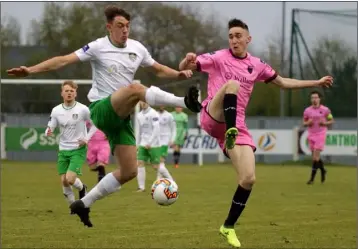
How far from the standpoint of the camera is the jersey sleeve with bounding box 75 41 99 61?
9.70m

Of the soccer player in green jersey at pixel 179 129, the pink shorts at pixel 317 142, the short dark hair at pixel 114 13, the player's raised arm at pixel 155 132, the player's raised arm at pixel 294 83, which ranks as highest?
the short dark hair at pixel 114 13

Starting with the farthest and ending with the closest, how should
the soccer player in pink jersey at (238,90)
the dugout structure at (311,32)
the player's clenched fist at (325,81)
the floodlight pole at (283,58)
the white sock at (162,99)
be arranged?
the floodlight pole at (283,58) → the dugout structure at (311,32) → the player's clenched fist at (325,81) → the soccer player in pink jersey at (238,90) → the white sock at (162,99)

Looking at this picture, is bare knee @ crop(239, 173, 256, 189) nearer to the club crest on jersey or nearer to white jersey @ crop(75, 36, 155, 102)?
white jersey @ crop(75, 36, 155, 102)

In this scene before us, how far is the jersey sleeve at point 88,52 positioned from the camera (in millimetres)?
9703

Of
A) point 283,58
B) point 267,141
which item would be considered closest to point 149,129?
point 267,141

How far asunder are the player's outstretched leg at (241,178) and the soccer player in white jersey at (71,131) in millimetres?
4519

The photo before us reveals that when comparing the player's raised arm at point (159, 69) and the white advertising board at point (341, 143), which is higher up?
the player's raised arm at point (159, 69)

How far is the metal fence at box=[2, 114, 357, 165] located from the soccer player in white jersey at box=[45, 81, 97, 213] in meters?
20.3

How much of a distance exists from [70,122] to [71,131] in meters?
0.20

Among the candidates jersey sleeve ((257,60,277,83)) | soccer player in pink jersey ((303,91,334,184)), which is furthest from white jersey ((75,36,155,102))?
soccer player in pink jersey ((303,91,334,184))

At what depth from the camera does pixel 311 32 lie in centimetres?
3622

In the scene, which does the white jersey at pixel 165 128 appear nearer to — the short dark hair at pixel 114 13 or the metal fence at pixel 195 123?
the short dark hair at pixel 114 13

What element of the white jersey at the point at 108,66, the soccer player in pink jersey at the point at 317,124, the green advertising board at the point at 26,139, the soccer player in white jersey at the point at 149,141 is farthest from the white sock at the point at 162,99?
the green advertising board at the point at 26,139

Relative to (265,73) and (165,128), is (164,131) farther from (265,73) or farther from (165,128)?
(265,73)
